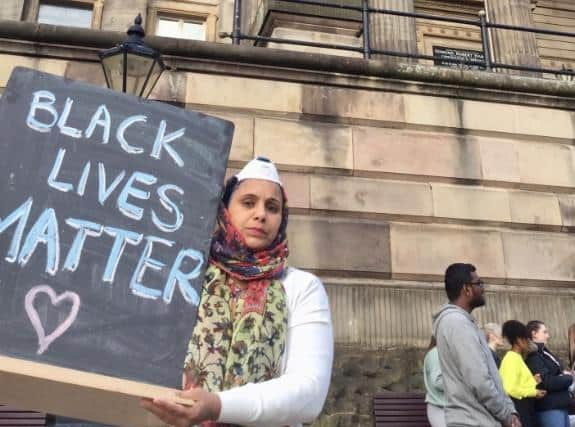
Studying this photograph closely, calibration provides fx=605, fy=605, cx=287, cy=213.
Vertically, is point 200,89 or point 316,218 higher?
point 200,89

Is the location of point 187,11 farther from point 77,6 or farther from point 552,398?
point 552,398

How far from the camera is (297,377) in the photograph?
1913 millimetres

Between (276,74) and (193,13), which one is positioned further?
(193,13)

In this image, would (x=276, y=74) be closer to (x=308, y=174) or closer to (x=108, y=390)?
(x=308, y=174)

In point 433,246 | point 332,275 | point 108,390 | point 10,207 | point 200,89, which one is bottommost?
point 108,390

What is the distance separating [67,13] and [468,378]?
18156 mm

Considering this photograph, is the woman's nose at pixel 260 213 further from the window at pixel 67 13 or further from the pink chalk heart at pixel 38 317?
the window at pixel 67 13

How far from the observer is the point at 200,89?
813 centimetres

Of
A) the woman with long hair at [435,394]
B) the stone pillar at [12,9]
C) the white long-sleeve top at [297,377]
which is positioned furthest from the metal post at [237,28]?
the stone pillar at [12,9]

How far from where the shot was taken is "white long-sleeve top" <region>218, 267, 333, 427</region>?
1810 millimetres

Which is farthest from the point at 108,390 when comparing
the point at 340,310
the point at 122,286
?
the point at 340,310

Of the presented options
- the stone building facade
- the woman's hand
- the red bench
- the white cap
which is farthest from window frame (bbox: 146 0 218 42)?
the woman's hand

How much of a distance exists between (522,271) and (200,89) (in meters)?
4.97

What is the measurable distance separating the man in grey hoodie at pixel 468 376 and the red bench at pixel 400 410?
86.1 inches
